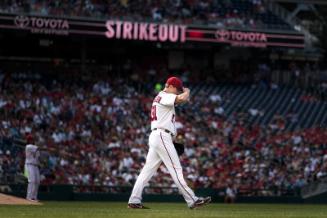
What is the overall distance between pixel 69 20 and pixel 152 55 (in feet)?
20.0

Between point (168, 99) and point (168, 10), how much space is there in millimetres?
24350

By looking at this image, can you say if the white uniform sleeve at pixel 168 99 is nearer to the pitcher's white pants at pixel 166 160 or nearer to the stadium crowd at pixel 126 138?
the pitcher's white pants at pixel 166 160

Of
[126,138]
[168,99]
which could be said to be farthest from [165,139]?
[126,138]

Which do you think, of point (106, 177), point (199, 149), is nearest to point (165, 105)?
point (106, 177)

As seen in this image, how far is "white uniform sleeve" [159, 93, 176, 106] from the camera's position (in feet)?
49.3

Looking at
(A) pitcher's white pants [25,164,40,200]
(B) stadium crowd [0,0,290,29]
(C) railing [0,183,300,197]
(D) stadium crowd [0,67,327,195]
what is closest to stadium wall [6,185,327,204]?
(C) railing [0,183,300,197]

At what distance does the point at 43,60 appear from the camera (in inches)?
1533

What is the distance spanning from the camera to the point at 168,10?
39.1 m

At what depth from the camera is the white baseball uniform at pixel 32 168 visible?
21953mm

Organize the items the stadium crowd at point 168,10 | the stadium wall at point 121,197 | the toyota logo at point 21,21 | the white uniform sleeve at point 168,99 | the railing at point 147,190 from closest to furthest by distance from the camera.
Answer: the white uniform sleeve at point 168,99 → the railing at point 147,190 → the stadium wall at point 121,197 → the toyota logo at point 21,21 → the stadium crowd at point 168,10

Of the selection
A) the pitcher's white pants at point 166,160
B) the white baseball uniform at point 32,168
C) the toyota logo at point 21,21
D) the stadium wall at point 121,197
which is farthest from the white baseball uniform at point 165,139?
the toyota logo at point 21,21

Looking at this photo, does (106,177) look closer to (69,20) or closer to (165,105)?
(69,20)

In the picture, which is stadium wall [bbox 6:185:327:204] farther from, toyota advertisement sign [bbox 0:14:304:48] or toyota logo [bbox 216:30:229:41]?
toyota logo [bbox 216:30:229:41]

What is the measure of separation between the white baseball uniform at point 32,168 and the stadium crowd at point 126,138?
234 inches
